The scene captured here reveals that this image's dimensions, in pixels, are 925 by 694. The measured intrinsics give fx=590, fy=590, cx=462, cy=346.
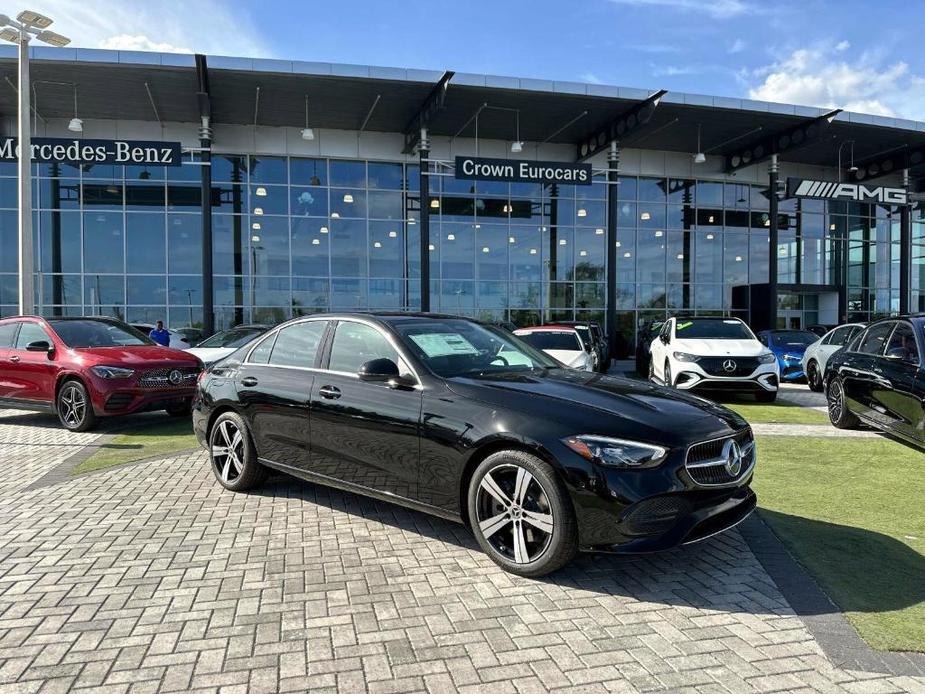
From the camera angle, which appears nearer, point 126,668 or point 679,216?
point 126,668

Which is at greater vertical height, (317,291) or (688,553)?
(317,291)

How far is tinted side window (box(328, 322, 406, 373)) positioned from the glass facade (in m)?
17.4

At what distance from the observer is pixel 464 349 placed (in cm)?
436

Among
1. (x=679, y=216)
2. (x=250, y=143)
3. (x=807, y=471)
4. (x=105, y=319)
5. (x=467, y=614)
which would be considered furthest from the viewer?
(x=679, y=216)

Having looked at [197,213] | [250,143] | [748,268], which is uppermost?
[250,143]

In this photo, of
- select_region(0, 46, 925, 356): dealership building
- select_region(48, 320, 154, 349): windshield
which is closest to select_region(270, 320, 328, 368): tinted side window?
select_region(48, 320, 154, 349): windshield

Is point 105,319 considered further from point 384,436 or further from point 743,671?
point 743,671

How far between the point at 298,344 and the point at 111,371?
4.71 metres

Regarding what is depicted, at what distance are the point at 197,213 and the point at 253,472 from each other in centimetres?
2003

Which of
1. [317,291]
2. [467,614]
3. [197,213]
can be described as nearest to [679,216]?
[317,291]

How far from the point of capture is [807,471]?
584 cm

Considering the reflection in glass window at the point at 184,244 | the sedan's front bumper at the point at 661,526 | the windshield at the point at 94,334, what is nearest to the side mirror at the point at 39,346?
the windshield at the point at 94,334

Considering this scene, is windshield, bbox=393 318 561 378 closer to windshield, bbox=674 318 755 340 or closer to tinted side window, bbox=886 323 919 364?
tinted side window, bbox=886 323 919 364

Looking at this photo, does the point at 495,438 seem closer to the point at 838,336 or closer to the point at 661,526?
the point at 661,526
